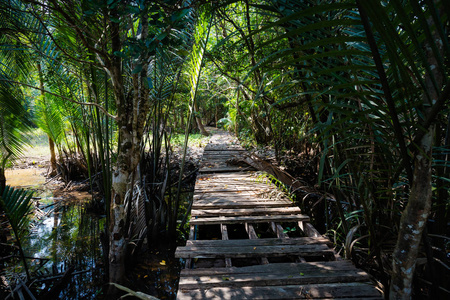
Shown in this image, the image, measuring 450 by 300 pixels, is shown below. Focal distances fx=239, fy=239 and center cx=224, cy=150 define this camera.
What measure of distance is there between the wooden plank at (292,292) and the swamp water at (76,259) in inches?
53.7

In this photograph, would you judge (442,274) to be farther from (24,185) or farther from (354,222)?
(24,185)

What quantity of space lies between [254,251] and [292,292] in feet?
1.77

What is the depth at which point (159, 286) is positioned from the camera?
109 inches

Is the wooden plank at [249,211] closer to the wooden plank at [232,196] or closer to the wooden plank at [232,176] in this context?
the wooden plank at [232,196]

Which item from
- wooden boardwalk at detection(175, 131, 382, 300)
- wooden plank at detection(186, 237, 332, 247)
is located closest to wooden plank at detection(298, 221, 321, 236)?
wooden boardwalk at detection(175, 131, 382, 300)

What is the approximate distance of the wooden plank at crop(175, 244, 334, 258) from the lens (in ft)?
6.61

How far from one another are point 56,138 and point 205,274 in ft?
21.0

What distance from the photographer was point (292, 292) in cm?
153

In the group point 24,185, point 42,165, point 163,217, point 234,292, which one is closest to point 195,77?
point 163,217

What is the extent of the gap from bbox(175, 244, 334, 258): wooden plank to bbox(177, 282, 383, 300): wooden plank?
16.9 inches

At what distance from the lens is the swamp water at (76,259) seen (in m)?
2.67

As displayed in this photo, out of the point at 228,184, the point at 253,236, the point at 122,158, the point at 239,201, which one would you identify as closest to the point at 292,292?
the point at 253,236

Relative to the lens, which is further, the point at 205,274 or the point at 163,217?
the point at 163,217

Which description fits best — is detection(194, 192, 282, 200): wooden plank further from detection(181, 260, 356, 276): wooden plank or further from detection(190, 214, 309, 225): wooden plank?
detection(181, 260, 356, 276): wooden plank
